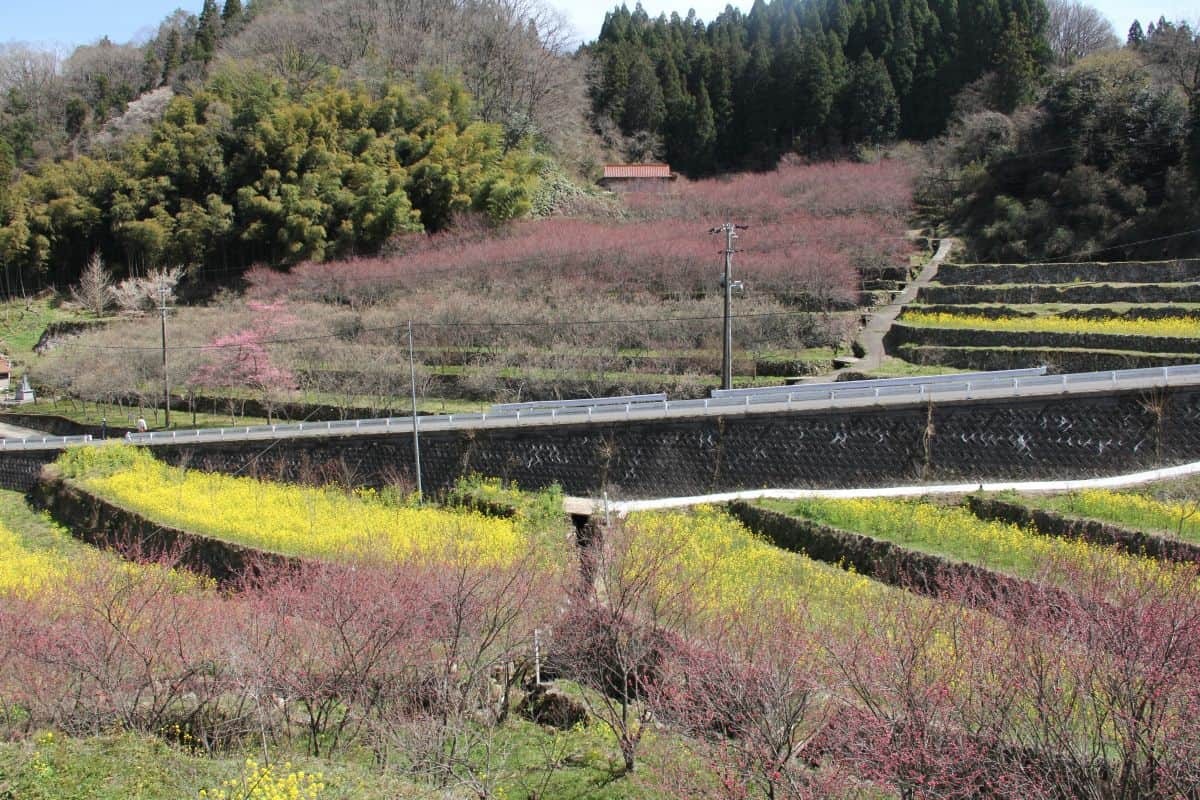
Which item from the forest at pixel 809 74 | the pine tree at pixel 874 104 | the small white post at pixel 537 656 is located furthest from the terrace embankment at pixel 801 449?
the pine tree at pixel 874 104

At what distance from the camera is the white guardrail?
2038 cm

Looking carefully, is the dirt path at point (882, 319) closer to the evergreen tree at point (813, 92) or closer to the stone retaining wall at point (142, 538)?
the stone retaining wall at point (142, 538)

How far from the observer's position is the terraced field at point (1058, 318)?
2653 cm

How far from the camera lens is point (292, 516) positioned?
2316 centimetres

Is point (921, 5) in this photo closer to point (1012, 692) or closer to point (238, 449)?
point (238, 449)

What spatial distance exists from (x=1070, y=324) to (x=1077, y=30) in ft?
134

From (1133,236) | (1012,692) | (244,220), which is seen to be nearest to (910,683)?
(1012,692)

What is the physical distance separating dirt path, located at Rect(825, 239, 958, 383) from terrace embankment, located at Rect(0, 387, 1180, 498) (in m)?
7.59

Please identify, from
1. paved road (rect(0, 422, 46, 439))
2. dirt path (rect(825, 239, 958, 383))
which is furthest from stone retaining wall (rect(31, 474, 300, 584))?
dirt path (rect(825, 239, 958, 383))

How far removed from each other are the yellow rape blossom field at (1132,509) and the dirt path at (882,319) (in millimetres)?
12124

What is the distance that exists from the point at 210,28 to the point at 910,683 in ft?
277

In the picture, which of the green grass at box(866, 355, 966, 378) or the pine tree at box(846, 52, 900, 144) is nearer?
the green grass at box(866, 355, 966, 378)

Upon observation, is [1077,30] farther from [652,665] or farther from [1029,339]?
[652,665]

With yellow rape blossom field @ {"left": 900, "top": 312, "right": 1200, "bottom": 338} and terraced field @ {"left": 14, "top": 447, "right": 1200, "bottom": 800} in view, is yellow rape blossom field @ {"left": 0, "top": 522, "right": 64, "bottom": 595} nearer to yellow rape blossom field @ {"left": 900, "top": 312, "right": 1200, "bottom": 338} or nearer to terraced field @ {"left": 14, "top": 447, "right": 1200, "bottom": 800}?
terraced field @ {"left": 14, "top": 447, "right": 1200, "bottom": 800}
